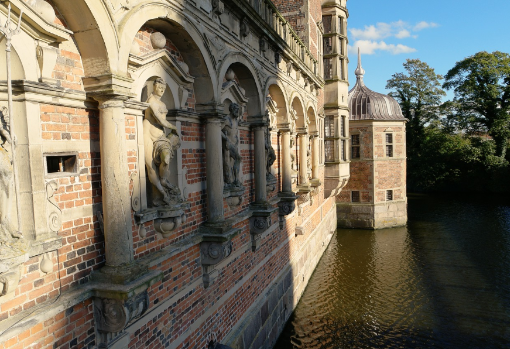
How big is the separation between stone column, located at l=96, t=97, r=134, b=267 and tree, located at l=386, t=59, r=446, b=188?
108 ft

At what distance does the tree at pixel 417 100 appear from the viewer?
107 feet

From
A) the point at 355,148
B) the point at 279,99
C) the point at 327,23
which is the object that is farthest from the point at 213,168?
the point at 355,148

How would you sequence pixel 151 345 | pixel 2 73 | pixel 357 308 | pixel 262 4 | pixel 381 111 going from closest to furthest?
pixel 2 73
pixel 151 345
pixel 262 4
pixel 357 308
pixel 381 111

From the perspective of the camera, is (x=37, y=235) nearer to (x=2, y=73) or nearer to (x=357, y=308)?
(x=2, y=73)

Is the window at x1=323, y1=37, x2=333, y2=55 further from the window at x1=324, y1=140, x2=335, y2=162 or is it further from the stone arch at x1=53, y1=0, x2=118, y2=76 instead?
the stone arch at x1=53, y1=0, x2=118, y2=76

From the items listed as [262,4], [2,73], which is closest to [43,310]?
[2,73]

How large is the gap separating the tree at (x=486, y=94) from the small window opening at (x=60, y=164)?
31.7 m

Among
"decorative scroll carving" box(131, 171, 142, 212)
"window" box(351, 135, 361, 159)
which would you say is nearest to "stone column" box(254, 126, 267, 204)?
"decorative scroll carving" box(131, 171, 142, 212)

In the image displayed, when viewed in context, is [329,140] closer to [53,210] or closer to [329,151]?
[329,151]

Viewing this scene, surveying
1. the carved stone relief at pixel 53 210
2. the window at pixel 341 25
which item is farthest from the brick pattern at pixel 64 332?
the window at pixel 341 25

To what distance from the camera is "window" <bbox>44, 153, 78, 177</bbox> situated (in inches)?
121

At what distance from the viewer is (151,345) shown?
4184 mm

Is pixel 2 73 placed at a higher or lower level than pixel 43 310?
higher

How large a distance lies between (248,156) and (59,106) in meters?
4.87
